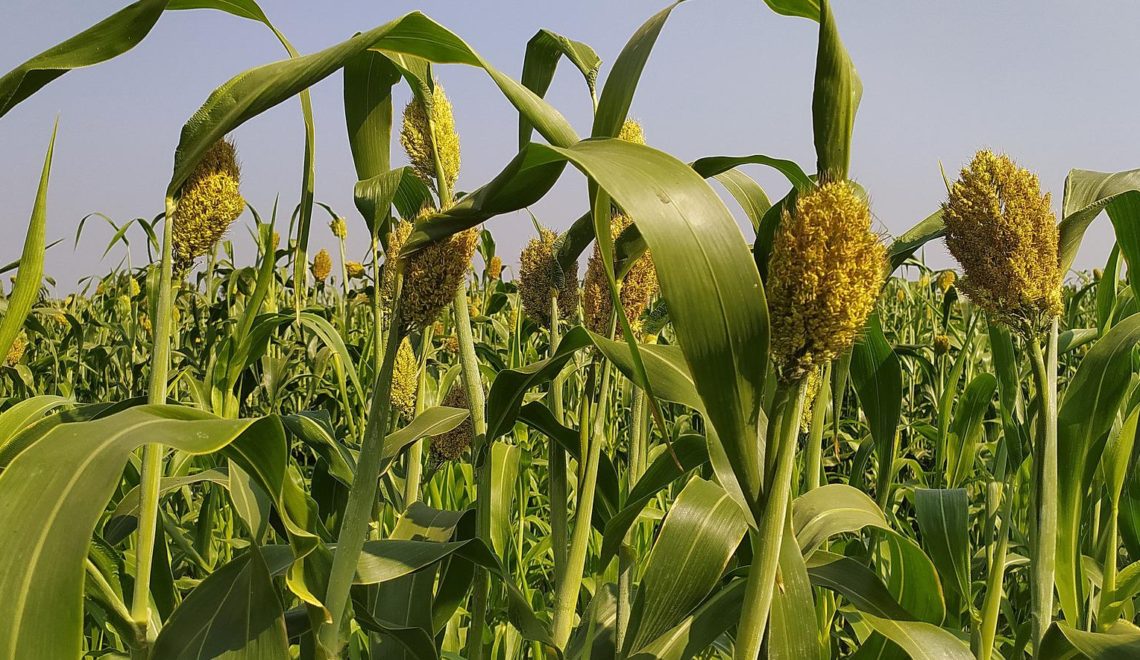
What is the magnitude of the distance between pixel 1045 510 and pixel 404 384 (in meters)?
1.18

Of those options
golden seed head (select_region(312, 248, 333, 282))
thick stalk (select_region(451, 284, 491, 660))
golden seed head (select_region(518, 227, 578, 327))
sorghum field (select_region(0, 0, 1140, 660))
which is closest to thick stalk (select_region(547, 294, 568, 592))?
sorghum field (select_region(0, 0, 1140, 660))

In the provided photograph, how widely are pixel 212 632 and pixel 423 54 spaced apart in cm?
74

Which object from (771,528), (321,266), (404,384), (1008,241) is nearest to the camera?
(771,528)

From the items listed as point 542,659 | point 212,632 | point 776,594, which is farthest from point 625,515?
point 542,659

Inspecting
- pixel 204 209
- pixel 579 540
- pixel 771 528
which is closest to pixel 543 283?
pixel 579 540

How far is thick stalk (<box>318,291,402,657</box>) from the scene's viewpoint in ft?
3.36

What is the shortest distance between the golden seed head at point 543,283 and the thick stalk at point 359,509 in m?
0.59

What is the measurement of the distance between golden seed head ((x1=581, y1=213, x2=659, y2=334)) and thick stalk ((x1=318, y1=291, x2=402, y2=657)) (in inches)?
17.4

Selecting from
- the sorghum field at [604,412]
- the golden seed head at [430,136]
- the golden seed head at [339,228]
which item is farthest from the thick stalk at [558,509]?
the golden seed head at [339,228]

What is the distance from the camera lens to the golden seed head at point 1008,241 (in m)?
1.14

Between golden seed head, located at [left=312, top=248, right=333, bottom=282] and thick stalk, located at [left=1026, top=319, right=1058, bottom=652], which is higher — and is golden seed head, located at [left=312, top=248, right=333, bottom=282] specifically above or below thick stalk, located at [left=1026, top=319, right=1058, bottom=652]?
above

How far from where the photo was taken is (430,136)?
1296 millimetres

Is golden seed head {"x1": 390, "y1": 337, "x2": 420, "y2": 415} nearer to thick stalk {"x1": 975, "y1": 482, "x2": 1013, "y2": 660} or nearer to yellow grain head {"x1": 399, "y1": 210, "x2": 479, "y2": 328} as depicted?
yellow grain head {"x1": 399, "y1": 210, "x2": 479, "y2": 328}

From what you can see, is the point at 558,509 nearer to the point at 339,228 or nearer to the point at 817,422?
the point at 817,422
